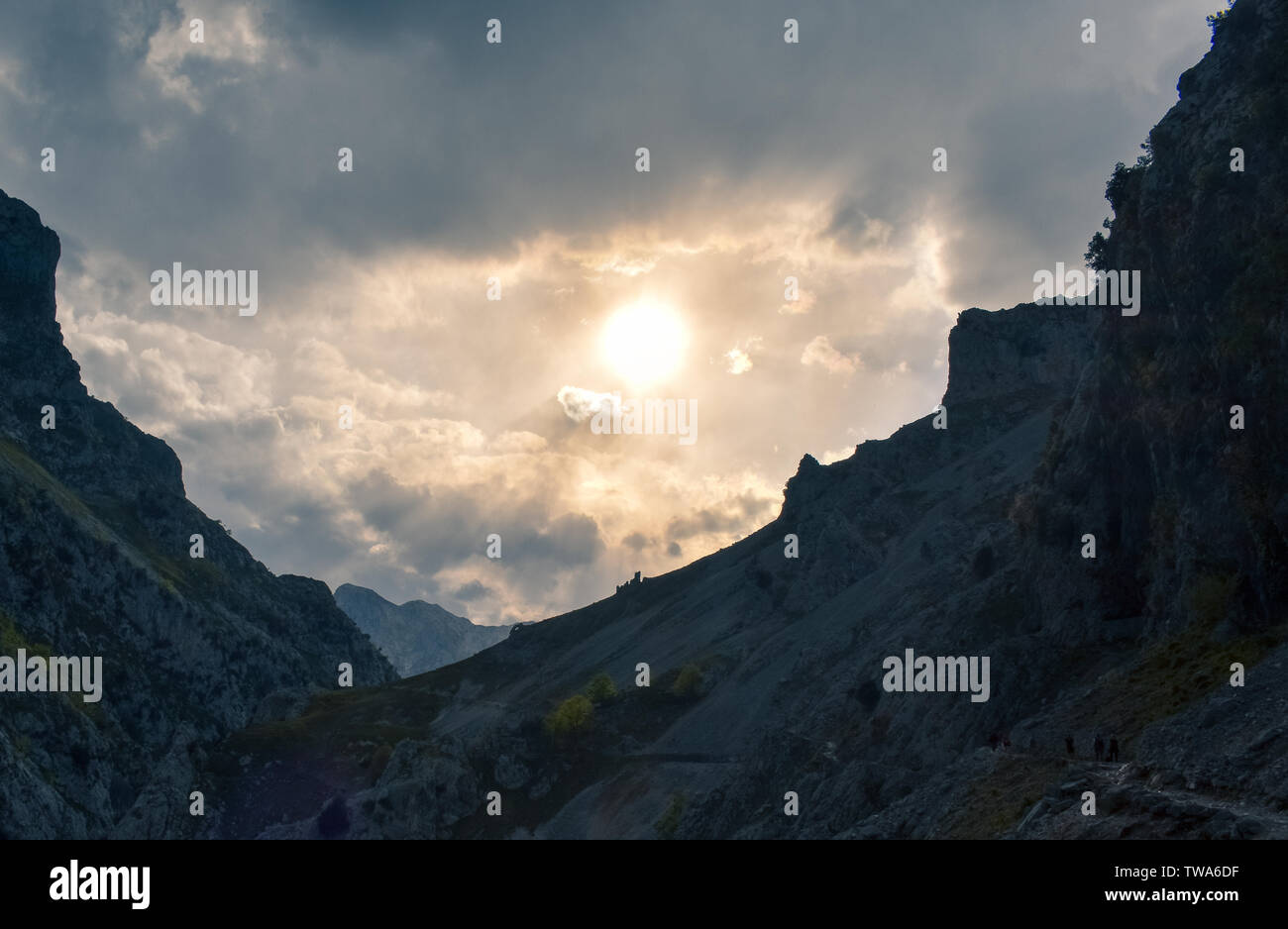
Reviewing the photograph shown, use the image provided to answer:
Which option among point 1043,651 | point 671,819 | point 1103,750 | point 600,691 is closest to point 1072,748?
point 1103,750

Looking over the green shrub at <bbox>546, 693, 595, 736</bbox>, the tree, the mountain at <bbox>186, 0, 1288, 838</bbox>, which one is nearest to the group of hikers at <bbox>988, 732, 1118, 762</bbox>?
the mountain at <bbox>186, 0, 1288, 838</bbox>

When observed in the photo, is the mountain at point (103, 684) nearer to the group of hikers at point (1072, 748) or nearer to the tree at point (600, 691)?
the tree at point (600, 691)

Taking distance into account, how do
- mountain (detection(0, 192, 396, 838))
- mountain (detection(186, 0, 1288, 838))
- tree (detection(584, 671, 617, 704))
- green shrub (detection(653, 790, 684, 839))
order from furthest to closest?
tree (detection(584, 671, 617, 704)) → mountain (detection(0, 192, 396, 838)) → green shrub (detection(653, 790, 684, 839)) → mountain (detection(186, 0, 1288, 838))

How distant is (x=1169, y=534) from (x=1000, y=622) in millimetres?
19150

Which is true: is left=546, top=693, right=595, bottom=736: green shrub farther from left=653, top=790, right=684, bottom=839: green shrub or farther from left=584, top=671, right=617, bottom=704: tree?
left=653, top=790, right=684, bottom=839: green shrub

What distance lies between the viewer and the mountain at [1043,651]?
43.6 m

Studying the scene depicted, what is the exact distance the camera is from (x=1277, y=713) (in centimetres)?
3559

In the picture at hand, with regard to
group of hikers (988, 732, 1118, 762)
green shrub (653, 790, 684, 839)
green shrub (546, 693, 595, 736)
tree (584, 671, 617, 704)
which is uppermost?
group of hikers (988, 732, 1118, 762)

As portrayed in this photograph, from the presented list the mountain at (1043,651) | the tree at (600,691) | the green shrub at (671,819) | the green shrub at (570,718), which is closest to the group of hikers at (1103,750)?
the mountain at (1043,651)

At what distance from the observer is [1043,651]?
64.9 m

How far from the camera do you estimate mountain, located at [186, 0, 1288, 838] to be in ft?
143

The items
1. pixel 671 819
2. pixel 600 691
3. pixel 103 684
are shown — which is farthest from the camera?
pixel 103 684

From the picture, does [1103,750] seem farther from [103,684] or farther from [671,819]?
[103,684]

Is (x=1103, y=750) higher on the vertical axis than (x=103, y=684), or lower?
higher
